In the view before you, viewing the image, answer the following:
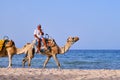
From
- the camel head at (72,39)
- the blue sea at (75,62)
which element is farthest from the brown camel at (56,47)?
the blue sea at (75,62)

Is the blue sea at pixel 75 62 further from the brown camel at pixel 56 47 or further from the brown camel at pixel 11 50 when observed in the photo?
the brown camel at pixel 56 47

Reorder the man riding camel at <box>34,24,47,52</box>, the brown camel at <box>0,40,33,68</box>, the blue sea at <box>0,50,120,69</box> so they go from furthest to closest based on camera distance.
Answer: the blue sea at <box>0,50,120,69</box>, the brown camel at <box>0,40,33,68</box>, the man riding camel at <box>34,24,47,52</box>

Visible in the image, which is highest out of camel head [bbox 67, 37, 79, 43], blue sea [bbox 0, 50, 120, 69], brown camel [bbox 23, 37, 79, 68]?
camel head [bbox 67, 37, 79, 43]

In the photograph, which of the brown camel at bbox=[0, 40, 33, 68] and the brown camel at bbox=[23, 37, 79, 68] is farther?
the brown camel at bbox=[0, 40, 33, 68]

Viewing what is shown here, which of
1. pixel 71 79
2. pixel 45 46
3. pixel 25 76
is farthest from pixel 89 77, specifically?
pixel 45 46

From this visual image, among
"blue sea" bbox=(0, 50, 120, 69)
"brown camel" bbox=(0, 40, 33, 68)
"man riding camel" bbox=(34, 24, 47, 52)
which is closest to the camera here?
"man riding camel" bbox=(34, 24, 47, 52)

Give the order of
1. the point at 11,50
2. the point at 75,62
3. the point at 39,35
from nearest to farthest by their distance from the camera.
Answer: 1. the point at 39,35
2. the point at 11,50
3. the point at 75,62

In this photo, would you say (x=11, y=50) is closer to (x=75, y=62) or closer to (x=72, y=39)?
(x=72, y=39)

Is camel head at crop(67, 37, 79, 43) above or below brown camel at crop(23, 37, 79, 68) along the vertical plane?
above

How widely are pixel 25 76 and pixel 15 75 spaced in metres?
0.60

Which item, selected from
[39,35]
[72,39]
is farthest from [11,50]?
[72,39]

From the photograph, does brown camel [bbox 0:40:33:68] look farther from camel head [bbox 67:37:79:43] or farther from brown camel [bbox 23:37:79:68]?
camel head [bbox 67:37:79:43]

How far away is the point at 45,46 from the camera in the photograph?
74.2 ft

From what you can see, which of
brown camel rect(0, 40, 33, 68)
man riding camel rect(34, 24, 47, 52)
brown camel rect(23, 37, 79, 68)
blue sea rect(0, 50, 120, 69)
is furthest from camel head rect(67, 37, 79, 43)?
blue sea rect(0, 50, 120, 69)
